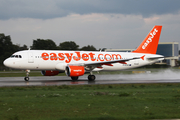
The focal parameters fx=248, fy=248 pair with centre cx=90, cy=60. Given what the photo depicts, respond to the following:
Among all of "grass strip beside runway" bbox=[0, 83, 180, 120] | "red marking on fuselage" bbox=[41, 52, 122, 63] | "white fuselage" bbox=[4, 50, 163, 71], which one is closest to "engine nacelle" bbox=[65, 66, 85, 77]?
"white fuselage" bbox=[4, 50, 163, 71]

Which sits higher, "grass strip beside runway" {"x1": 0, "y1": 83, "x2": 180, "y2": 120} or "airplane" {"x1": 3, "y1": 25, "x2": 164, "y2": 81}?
"airplane" {"x1": 3, "y1": 25, "x2": 164, "y2": 81}

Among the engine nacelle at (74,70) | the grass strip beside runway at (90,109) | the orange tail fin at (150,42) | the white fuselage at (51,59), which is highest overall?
the orange tail fin at (150,42)

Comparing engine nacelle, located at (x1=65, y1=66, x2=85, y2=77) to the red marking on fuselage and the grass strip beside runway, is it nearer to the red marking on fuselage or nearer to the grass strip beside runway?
the red marking on fuselage

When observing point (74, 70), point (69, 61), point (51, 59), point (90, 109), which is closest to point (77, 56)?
point (69, 61)

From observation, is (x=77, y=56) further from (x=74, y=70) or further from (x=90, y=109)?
(x=90, y=109)

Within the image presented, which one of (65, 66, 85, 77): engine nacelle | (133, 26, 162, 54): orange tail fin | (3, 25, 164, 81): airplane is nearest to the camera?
(65, 66, 85, 77): engine nacelle

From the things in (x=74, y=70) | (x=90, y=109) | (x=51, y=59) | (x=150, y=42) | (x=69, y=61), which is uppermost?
(x=150, y=42)

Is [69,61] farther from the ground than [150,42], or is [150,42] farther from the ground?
[150,42]

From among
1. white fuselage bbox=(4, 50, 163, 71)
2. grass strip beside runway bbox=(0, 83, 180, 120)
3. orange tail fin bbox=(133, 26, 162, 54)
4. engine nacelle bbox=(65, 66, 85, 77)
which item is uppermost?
orange tail fin bbox=(133, 26, 162, 54)

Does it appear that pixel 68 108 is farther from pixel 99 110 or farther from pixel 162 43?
pixel 162 43

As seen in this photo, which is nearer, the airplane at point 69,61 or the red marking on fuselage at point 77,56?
the airplane at point 69,61

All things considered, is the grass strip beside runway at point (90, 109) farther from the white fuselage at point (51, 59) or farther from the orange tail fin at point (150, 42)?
the orange tail fin at point (150, 42)

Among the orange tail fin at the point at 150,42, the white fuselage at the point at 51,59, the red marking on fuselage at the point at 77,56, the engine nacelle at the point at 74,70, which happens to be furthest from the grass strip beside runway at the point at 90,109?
the orange tail fin at the point at 150,42

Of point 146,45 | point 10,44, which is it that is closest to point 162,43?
point 10,44
